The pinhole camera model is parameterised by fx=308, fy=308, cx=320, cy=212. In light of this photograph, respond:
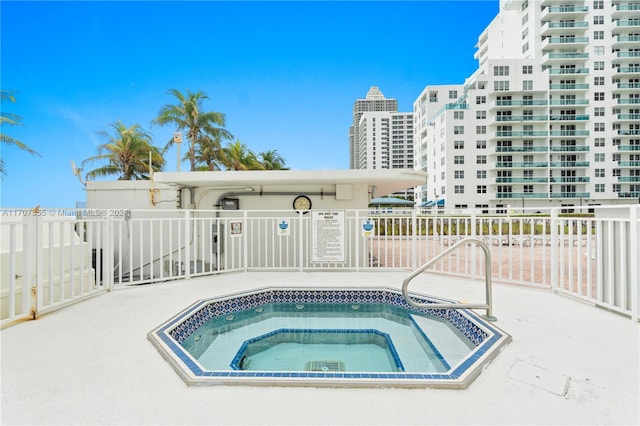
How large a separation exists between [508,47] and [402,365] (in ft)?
185

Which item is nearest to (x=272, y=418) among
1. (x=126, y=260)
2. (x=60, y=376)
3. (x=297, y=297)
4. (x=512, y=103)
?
(x=60, y=376)

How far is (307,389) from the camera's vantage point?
2.04 metres

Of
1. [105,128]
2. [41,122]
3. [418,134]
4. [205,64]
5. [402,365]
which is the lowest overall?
[402,365]

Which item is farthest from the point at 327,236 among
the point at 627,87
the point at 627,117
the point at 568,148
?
the point at 627,87

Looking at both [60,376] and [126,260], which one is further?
[126,260]

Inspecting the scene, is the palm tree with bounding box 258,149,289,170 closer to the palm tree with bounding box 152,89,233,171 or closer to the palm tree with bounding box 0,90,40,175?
the palm tree with bounding box 152,89,233,171

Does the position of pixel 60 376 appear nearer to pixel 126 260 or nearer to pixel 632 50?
pixel 126 260

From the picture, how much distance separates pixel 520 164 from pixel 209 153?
3781cm

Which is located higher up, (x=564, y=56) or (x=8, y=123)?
(x=564, y=56)

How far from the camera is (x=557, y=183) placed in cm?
3862

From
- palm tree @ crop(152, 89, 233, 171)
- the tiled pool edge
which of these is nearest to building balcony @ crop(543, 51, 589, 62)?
palm tree @ crop(152, 89, 233, 171)

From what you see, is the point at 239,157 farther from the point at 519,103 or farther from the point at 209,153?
the point at 519,103

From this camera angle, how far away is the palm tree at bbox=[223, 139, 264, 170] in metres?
21.2

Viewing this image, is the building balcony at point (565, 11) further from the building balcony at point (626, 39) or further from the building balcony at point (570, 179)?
the building balcony at point (570, 179)
